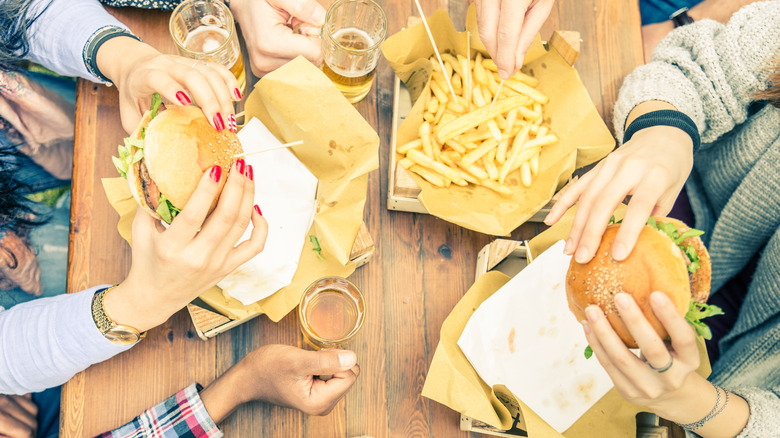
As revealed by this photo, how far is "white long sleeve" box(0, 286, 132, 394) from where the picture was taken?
134 centimetres

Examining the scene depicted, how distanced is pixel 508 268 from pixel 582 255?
0.43m

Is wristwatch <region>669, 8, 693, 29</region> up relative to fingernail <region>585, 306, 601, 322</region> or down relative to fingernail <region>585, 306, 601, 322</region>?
up

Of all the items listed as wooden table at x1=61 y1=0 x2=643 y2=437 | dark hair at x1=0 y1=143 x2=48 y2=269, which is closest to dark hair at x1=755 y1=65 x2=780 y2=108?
wooden table at x1=61 y1=0 x2=643 y2=437

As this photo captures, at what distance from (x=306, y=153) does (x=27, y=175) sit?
1.00 meters

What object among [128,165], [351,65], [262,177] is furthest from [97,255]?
[351,65]

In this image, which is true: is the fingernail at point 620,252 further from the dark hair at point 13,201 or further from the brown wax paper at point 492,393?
the dark hair at point 13,201

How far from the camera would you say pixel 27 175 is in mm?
1659

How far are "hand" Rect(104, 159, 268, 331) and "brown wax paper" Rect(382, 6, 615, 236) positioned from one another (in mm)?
600

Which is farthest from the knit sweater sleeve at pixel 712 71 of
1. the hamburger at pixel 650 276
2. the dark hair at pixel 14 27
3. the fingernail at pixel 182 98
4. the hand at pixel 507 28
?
the dark hair at pixel 14 27

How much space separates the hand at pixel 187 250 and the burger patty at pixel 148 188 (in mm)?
39

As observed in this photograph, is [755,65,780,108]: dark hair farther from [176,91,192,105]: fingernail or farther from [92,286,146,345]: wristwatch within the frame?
[92,286,146,345]: wristwatch

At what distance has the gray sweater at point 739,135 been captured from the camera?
1616 millimetres

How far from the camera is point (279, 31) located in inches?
60.7

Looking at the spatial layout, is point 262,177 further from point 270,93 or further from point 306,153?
point 270,93
